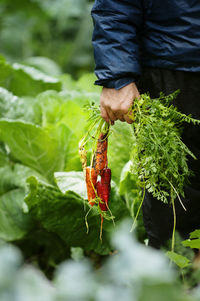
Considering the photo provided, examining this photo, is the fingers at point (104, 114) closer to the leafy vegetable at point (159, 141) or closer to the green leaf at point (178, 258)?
the leafy vegetable at point (159, 141)

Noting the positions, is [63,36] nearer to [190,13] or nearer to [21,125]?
[21,125]

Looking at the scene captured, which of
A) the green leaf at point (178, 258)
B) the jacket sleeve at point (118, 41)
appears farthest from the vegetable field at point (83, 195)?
the jacket sleeve at point (118, 41)

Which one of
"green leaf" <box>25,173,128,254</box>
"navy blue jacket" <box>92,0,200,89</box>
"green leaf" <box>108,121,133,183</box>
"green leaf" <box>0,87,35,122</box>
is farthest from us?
"green leaf" <box>0,87,35,122</box>

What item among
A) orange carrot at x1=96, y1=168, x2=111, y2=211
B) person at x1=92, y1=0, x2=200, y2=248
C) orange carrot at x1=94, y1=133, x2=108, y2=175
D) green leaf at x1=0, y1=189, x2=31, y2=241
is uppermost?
person at x1=92, y1=0, x2=200, y2=248

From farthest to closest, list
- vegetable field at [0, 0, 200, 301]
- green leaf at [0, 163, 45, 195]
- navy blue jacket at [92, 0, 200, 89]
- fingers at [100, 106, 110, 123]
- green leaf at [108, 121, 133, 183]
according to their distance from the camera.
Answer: green leaf at [0, 163, 45, 195] → green leaf at [108, 121, 133, 183] → fingers at [100, 106, 110, 123] → navy blue jacket at [92, 0, 200, 89] → vegetable field at [0, 0, 200, 301]

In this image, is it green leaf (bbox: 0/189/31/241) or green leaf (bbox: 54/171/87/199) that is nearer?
green leaf (bbox: 54/171/87/199)

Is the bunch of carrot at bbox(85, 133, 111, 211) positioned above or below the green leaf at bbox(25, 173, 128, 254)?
above

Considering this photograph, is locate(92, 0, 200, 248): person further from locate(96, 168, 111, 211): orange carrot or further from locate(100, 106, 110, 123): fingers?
locate(96, 168, 111, 211): orange carrot

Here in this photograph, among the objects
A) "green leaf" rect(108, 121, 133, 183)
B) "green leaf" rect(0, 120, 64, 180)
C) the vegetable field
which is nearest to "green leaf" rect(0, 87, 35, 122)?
the vegetable field

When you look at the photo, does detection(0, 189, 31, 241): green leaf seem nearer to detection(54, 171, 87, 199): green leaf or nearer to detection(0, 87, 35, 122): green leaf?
detection(54, 171, 87, 199): green leaf

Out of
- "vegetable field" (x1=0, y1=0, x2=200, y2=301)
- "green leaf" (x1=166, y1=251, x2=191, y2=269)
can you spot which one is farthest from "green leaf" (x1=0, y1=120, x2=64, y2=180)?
"green leaf" (x1=166, y1=251, x2=191, y2=269)

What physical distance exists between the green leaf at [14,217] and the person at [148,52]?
950 millimetres

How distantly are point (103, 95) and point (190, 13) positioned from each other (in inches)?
16.3

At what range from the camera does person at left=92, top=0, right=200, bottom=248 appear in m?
1.49
